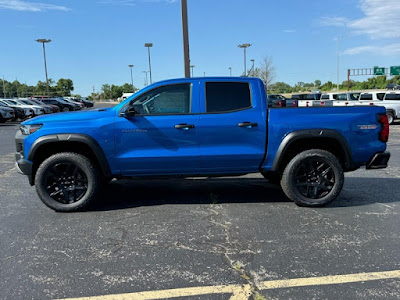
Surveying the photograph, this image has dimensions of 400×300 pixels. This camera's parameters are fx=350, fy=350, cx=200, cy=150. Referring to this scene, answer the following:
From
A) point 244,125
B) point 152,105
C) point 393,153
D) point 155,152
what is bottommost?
point 393,153

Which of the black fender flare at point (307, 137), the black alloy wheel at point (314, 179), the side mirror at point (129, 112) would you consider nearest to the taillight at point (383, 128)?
the black fender flare at point (307, 137)

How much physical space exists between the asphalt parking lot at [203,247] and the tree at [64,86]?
102 m

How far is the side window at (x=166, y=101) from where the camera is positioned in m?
4.94

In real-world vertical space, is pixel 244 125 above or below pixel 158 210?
above

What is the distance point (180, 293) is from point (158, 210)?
7.22 feet

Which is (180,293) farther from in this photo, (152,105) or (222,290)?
(152,105)

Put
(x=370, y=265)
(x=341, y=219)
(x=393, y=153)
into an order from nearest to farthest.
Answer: (x=370, y=265) < (x=341, y=219) < (x=393, y=153)

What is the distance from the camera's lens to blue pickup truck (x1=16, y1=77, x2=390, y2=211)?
4809mm

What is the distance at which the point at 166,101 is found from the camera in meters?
4.98

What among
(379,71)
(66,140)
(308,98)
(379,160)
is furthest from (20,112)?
(379,71)

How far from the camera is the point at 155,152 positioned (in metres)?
4.86

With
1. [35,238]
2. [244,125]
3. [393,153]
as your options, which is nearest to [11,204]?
[35,238]

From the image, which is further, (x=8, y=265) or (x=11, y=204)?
(x=11, y=204)

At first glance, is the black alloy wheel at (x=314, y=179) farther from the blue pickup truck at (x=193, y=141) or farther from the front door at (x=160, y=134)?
the front door at (x=160, y=134)
